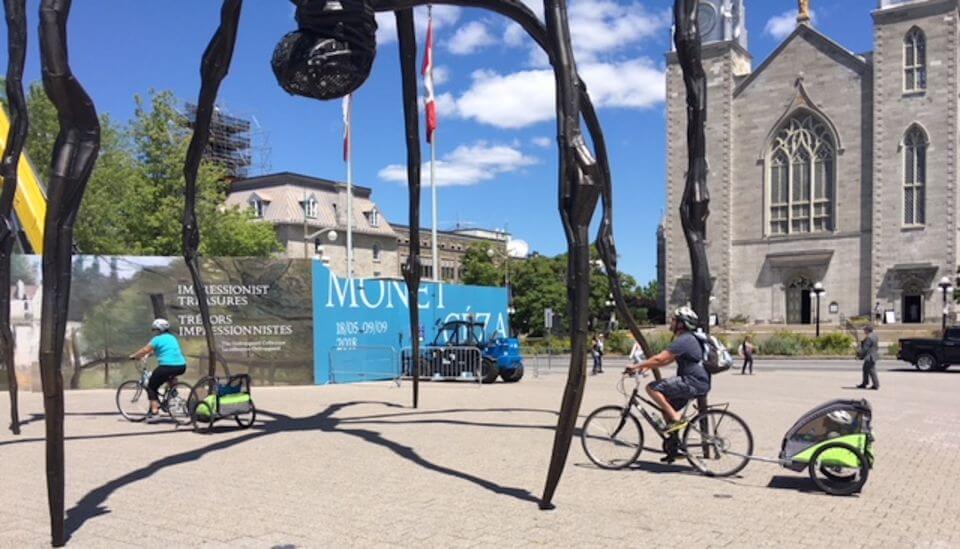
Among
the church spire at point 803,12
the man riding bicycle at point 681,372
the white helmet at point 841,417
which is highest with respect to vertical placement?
the church spire at point 803,12

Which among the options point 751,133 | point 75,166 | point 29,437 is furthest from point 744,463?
point 751,133

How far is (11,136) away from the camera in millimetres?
8906

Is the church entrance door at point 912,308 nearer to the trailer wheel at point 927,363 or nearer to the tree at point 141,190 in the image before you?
the trailer wheel at point 927,363

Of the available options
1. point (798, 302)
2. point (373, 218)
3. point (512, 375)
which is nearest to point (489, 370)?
point (512, 375)

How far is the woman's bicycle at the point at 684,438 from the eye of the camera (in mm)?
7746

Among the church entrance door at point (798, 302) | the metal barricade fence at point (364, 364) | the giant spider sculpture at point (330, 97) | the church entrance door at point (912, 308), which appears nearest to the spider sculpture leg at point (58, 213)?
the giant spider sculpture at point (330, 97)

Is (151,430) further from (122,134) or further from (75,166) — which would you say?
(122,134)

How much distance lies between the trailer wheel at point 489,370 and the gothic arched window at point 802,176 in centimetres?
3927

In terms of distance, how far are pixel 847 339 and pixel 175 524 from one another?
38511 mm

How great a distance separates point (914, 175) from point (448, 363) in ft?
131

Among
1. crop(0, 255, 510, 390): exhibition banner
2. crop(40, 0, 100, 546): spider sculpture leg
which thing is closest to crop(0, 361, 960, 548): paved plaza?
crop(40, 0, 100, 546): spider sculpture leg

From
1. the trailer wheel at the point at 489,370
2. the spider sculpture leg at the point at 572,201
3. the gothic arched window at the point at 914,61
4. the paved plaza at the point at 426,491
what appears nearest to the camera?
the paved plaza at the point at 426,491

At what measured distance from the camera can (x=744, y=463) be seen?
7625 millimetres

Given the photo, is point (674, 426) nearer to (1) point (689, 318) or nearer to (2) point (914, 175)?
(1) point (689, 318)
